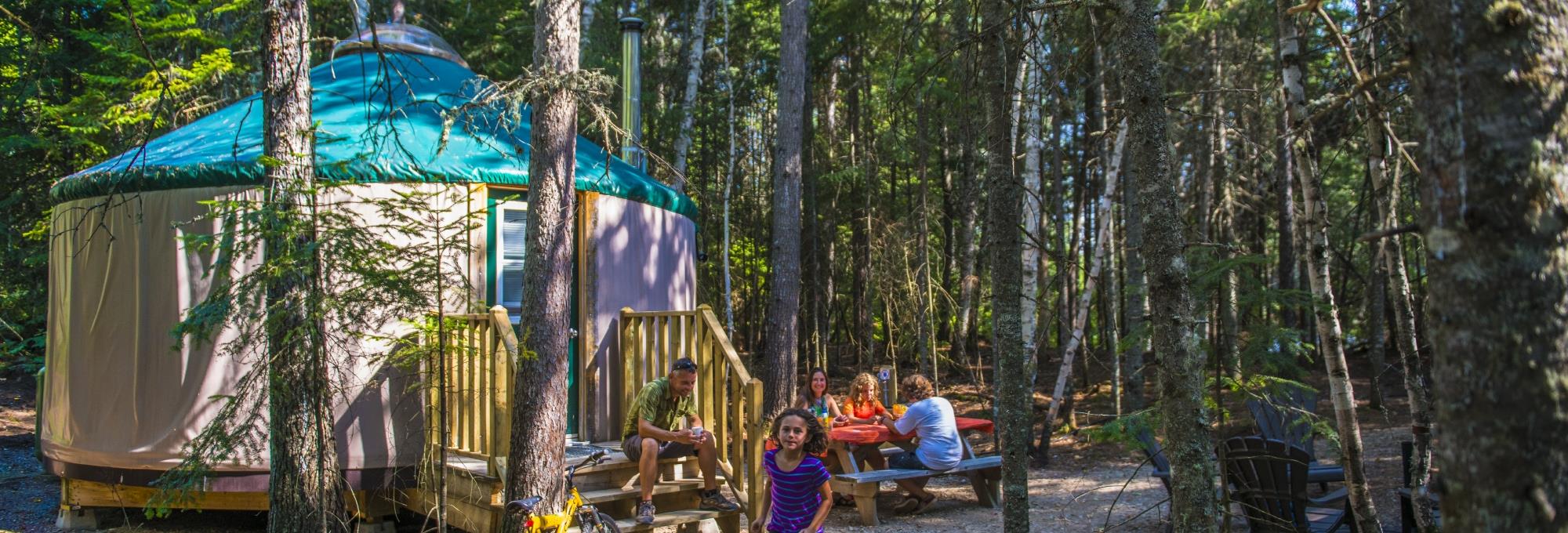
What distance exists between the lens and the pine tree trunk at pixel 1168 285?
317 cm

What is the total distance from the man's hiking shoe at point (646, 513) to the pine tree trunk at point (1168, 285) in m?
3.28

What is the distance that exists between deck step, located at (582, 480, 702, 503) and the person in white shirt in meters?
1.70

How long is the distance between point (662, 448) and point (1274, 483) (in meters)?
3.48

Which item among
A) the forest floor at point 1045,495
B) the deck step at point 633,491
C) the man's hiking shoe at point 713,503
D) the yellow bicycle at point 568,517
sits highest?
the yellow bicycle at point 568,517

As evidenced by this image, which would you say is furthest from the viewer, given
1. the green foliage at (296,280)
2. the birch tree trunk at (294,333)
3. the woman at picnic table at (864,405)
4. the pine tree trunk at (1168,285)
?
the woman at picnic table at (864,405)

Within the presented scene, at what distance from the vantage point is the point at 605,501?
5965 mm

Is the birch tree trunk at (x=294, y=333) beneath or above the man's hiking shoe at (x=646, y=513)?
above

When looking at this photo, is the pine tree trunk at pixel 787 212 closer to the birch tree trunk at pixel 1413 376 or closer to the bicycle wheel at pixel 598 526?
the bicycle wheel at pixel 598 526

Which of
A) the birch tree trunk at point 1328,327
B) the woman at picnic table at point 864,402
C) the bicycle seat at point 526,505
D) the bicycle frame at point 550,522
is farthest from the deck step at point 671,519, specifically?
the birch tree trunk at point 1328,327

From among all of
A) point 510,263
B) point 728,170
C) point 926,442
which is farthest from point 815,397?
point 728,170

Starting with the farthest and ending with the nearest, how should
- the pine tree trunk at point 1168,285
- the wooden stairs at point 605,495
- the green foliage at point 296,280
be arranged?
the wooden stairs at point 605,495 → the green foliage at point 296,280 → the pine tree trunk at point 1168,285

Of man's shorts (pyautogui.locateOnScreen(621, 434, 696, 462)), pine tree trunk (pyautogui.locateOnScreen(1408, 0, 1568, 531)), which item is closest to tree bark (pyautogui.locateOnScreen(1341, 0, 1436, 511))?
pine tree trunk (pyautogui.locateOnScreen(1408, 0, 1568, 531))

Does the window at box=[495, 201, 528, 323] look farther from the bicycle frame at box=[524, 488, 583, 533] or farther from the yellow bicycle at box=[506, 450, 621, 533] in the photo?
the bicycle frame at box=[524, 488, 583, 533]

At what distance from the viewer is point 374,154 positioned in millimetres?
5934
